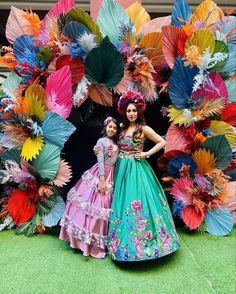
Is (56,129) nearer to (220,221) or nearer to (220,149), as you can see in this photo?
(220,149)

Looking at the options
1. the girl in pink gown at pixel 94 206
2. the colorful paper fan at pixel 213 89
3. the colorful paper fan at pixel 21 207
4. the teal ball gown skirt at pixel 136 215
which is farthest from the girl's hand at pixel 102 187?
the colorful paper fan at pixel 213 89

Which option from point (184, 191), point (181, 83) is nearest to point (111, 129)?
point (181, 83)

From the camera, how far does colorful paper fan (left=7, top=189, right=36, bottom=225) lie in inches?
122

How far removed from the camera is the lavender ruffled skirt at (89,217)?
271 centimetres

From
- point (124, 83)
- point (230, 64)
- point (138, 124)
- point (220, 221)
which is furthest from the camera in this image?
point (230, 64)

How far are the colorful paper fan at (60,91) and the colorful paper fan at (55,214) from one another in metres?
0.83

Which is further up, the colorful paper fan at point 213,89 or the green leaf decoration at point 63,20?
the green leaf decoration at point 63,20

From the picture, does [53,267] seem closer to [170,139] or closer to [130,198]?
[130,198]

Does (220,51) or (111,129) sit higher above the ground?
(220,51)

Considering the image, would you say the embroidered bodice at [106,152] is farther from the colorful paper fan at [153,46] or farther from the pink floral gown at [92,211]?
the colorful paper fan at [153,46]

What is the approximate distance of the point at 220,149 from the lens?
3.11 metres

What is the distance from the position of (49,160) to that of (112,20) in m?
1.43

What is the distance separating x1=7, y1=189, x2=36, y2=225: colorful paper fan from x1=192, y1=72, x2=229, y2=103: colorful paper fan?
1886mm

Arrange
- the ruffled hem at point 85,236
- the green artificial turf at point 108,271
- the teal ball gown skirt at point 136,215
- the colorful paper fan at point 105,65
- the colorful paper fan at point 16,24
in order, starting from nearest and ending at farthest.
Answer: the green artificial turf at point 108,271 < the teal ball gown skirt at point 136,215 < the ruffled hem at point 85,236 < the colorful paper fan at point 105,65 < the colorful paper fan at point 16,24
